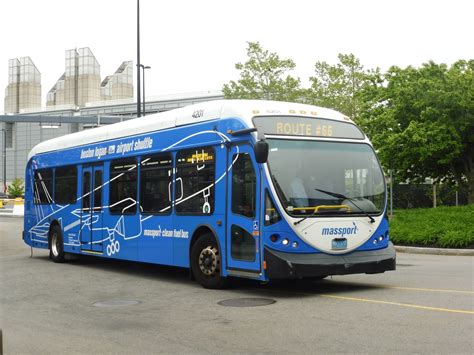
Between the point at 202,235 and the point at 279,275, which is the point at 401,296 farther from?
the point at 202,235

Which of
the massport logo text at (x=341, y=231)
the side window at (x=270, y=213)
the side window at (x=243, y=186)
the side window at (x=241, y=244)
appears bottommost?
the side window at (x=241, y=244)

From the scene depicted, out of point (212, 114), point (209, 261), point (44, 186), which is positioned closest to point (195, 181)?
point (212, 114)

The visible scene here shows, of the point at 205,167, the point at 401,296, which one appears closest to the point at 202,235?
the point at 205,167

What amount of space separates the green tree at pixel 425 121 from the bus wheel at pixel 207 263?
17358mm

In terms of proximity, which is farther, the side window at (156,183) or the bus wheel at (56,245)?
the bus wheel at (56,245)

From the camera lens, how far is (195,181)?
492 inches

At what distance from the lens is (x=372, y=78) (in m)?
32.5

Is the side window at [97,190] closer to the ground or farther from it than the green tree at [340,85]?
closer to the ground

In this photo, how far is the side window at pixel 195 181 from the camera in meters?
12.0

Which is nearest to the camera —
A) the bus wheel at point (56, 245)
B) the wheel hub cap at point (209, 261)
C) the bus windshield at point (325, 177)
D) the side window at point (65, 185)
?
the bus windshield at point (325, 177)

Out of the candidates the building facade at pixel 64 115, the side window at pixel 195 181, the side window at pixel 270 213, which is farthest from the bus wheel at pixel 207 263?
the building facade at pixel 64 115

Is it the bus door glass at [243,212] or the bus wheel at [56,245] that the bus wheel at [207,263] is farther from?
the bus wheel at [56,245]

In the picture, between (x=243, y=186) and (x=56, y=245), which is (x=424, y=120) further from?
(x=243, y=186)

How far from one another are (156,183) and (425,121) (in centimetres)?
1758
